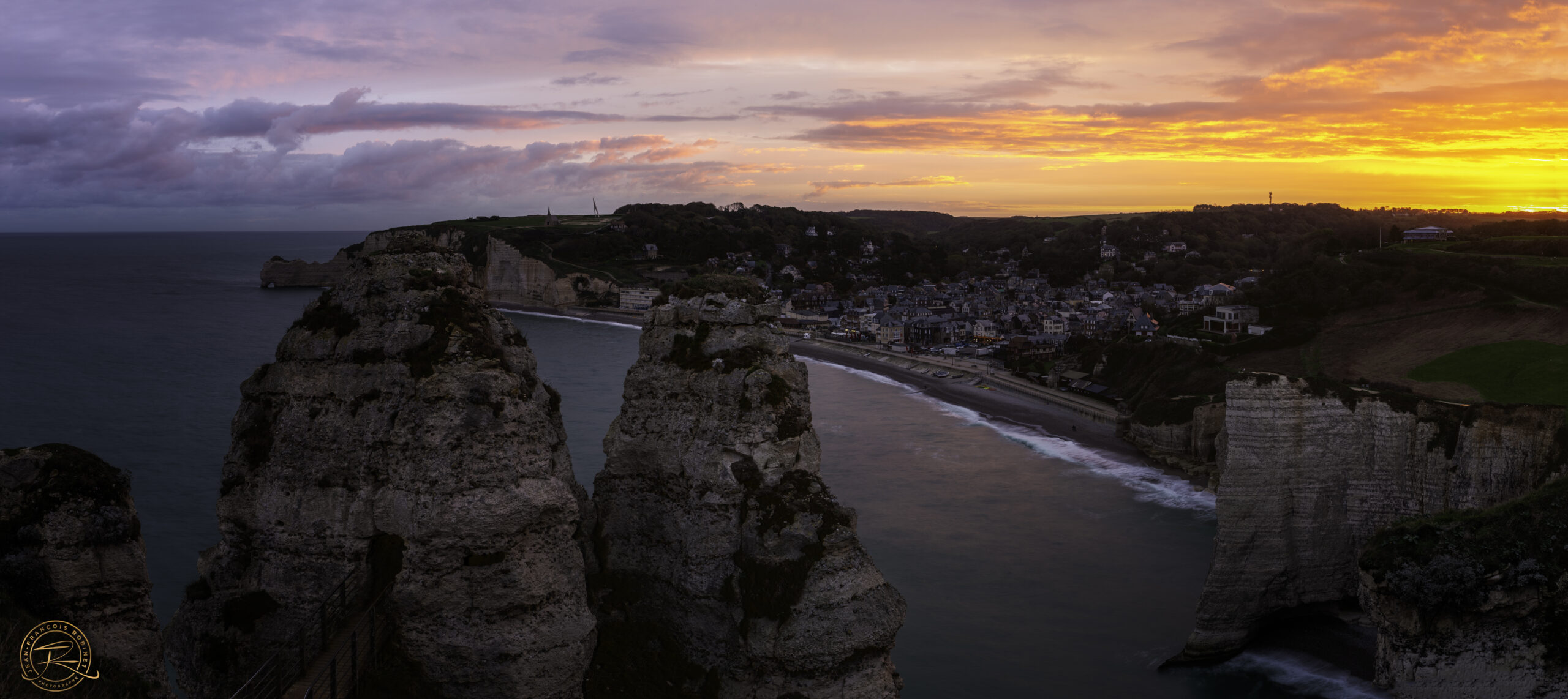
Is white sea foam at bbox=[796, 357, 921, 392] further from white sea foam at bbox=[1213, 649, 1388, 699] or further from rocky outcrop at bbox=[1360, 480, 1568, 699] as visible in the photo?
rocky outcrop at bbox=[1360, 480, 1568, 699]

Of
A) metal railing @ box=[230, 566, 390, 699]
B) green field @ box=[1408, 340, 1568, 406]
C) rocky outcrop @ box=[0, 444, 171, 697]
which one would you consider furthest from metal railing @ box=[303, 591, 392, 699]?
green field @ box=[1408, 340, 1568, 406]

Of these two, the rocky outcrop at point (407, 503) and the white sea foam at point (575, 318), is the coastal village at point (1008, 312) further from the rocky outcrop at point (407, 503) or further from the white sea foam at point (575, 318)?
the rocky outcrop at point (407, 503)

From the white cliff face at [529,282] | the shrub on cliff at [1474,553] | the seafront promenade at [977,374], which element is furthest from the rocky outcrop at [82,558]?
the white cliff face at [529,282]

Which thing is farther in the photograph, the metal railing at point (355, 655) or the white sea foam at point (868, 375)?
the white sea foam at point (868, 375)

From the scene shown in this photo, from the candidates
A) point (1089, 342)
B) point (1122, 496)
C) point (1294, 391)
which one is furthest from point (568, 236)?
point (1294, 391)

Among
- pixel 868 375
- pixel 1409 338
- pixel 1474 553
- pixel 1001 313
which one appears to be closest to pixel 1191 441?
Result: pixel 1409 338

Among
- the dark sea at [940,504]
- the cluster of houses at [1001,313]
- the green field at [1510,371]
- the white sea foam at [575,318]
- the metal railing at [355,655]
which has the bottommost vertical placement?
the dark sea at [940,504]

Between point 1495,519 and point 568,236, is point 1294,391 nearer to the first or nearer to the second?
point 1495,519
